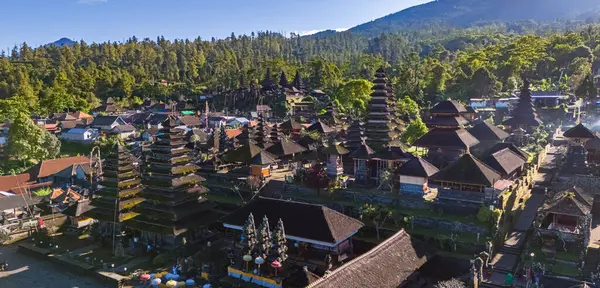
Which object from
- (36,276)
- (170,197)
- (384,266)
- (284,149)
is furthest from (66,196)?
(384,266)

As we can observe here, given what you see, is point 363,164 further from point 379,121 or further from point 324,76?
point 324,76

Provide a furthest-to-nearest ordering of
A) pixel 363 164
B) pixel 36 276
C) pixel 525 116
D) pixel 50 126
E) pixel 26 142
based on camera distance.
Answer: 1. pixel 50 126
2. pixel 26 142
3. pixel 525 116
4. pixel 363 164
5. pixel 36 276

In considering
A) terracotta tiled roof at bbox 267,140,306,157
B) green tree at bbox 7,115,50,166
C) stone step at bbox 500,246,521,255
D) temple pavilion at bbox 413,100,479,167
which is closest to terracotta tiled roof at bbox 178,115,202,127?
green tree at bbox 7,115,50,166

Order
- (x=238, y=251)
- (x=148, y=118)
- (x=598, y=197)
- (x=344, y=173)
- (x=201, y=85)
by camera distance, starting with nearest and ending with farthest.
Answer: (x=238, y=251)
(x=598, y=197)
(x=344, y=173)
(x=148, y=118)
(x=201, y=85)

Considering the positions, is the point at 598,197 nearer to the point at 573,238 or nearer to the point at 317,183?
the point at 573,238

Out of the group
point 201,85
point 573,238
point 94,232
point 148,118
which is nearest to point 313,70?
point 201,85

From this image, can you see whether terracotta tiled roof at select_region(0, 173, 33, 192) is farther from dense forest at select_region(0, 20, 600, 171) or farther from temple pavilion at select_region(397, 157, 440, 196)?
temple pavilion at select_region(397, 157, 440, 196)
